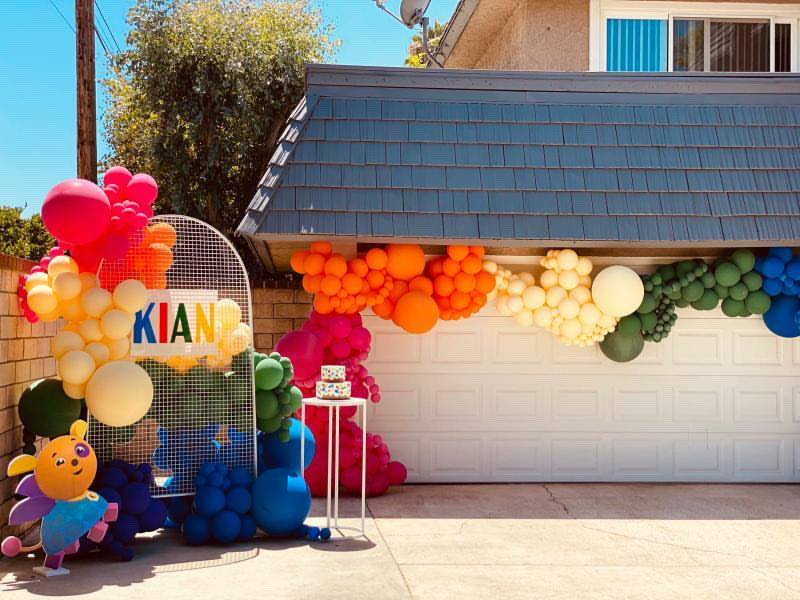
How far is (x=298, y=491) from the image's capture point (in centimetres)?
657

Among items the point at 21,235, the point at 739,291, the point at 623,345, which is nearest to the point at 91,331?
the point at 623,345

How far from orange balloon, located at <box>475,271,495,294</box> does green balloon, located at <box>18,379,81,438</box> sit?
4.04m

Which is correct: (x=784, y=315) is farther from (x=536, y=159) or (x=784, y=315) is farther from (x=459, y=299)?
(x=459, y=299)

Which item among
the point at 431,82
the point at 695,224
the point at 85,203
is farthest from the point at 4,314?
the point at 695,224

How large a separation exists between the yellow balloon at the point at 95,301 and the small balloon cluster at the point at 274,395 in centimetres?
126

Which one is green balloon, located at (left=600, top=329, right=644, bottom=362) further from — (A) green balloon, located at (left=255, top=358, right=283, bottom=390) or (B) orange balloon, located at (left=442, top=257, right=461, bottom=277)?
(A) green balloon, located at (left=255, top=358, right=283, bottom=390)

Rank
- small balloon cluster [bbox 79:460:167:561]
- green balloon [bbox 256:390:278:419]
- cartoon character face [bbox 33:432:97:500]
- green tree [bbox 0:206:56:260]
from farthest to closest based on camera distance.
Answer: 1. green tree [bbox 0:206:56:260]
2. green balloon [bbox 256:390:278:419]
3. small balloon cluster [bbox 79:460:167:561]
4. cartoon character face [bbox 33:432:97:500]

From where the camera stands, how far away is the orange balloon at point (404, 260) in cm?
859

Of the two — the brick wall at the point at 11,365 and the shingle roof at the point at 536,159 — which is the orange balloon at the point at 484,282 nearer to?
the shingle roof at the point at 536,159

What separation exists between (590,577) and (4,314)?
13.8 ft

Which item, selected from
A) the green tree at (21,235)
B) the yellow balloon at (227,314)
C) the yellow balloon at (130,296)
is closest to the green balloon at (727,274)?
the yellow balloon at (227,314)

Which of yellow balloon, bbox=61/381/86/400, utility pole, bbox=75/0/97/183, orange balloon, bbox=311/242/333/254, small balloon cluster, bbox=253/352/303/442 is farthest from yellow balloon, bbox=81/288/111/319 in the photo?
utility pole, bbox=75/0/97/183

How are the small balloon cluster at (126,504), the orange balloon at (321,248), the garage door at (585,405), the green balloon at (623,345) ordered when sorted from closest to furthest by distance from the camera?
the small balloon cluster at (126,504)
the orange balloon at (321,248)
the green balloon at (623,345)
the garage door at (585,405)

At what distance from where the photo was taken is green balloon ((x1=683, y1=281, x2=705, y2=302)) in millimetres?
9039
